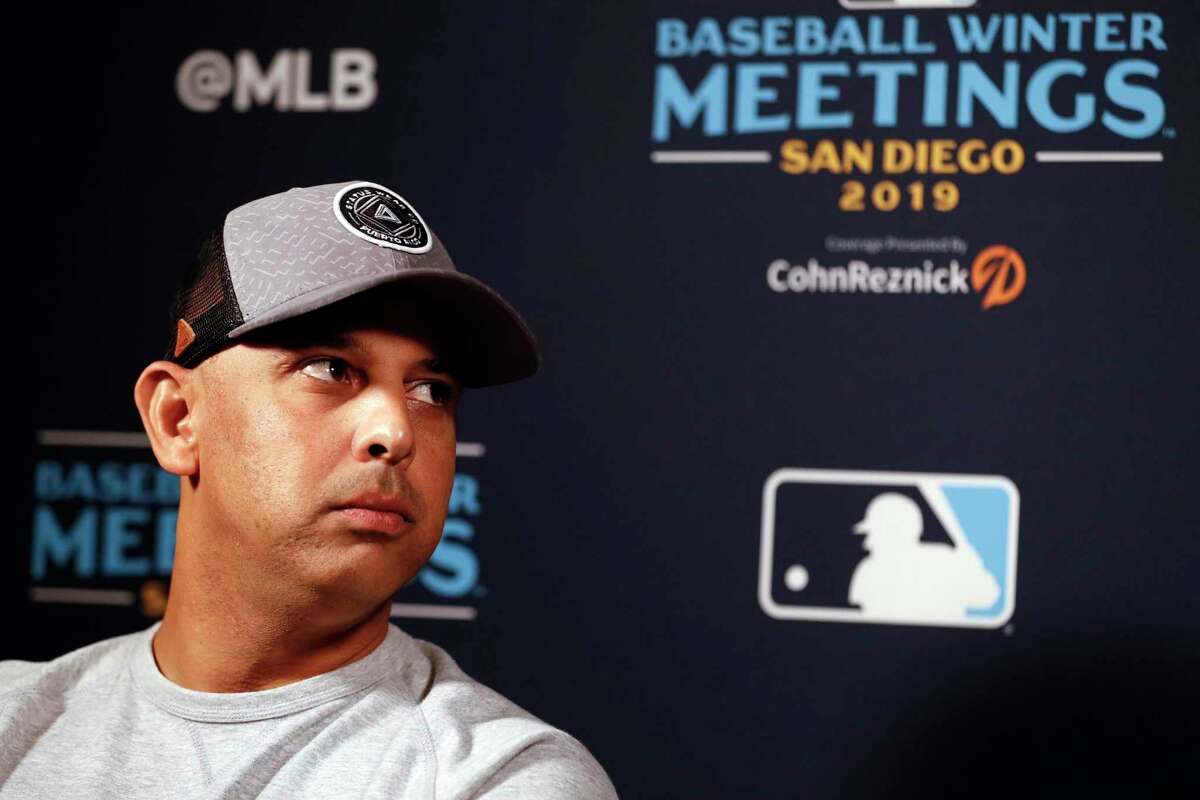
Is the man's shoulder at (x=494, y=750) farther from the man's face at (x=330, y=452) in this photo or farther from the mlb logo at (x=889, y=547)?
the mlb logo at (x=889, y=547)

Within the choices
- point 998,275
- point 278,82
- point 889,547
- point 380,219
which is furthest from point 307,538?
point 278,82

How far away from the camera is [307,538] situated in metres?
1.17

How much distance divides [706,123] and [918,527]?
621mm

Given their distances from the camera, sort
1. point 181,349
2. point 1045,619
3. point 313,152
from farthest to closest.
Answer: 1. point 313,152
2. point 1045,619
3. point 181,349

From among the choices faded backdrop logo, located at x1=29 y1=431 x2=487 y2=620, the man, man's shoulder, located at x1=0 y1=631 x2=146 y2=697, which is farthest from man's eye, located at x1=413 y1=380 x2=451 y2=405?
→ faded backdrop logo, located at x1=29 y1=431 x2=487 y2=620

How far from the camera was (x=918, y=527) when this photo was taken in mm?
1872

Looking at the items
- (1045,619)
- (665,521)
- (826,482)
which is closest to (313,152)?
(665,521)

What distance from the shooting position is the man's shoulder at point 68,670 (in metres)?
1.28

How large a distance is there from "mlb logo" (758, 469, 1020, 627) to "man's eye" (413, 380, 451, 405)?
2.51 ft

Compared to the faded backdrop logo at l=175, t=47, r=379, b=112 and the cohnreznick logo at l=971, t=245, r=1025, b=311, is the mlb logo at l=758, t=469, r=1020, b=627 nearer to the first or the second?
the cohnreznick logo at l=971, t=245, r=1025, b=311

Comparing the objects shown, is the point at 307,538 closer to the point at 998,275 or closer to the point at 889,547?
the point at 889,547

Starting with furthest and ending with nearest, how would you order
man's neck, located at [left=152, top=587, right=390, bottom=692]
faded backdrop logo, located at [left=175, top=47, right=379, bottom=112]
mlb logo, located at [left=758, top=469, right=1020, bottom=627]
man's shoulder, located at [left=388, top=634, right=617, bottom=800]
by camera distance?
faded backdrop logo, located at [left=175, top=47, right=379, bottom=112], mlb logo, located at [left=758, top=469, right=1020, bottom=627], man's neck, located at [left=152, top=587, right=390, bottom=692], man's shoulder, located at [left=388, top=634, right=617, bottom=800]

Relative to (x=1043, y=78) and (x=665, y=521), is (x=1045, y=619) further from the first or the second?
(x=1043, y=78)

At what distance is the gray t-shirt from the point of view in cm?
112
